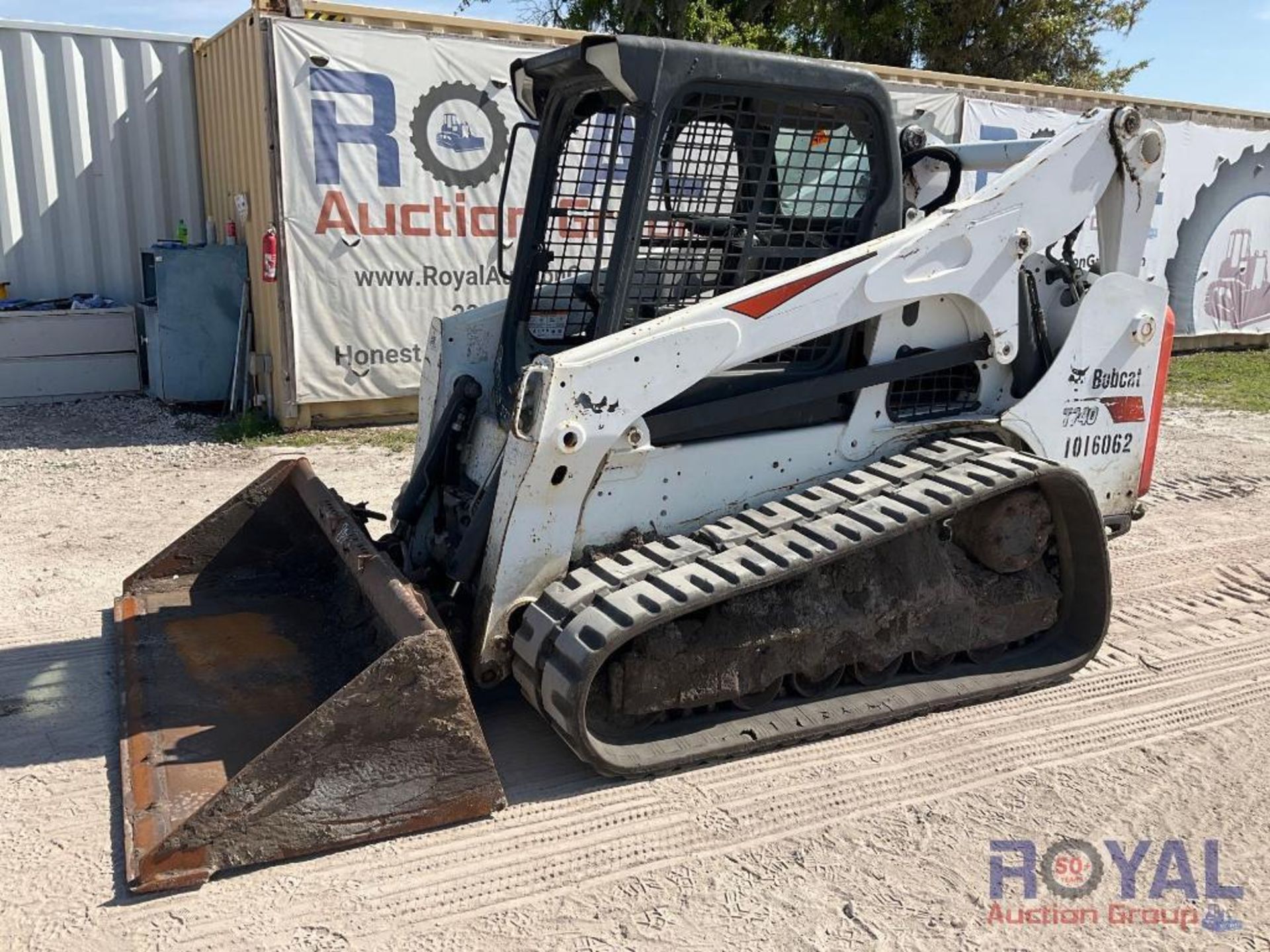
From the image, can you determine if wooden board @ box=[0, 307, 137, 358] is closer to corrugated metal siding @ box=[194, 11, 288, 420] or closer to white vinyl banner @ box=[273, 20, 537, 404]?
corrugated metal siding @ box=[194, 11, 288, 420]

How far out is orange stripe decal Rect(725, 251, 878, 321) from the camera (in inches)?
159

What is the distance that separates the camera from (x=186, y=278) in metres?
9.79

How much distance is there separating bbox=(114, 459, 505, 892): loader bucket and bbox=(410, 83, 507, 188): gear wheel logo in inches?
197

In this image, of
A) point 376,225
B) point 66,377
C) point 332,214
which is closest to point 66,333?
point 66,377

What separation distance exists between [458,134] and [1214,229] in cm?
1026

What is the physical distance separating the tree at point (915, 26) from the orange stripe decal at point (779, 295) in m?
16.3

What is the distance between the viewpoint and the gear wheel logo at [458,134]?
31.2 ft

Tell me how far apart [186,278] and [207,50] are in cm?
216

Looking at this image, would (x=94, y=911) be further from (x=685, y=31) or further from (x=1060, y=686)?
(x=685, y=31)

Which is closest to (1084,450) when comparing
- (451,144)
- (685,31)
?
(451,144)

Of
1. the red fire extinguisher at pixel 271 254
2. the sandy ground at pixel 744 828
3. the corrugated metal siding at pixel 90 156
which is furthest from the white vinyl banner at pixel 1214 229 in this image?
the corrugated metal siding at pixel 90 156

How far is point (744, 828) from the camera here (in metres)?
3.57

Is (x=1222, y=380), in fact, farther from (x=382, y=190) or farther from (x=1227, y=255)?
(x=382, y=190)

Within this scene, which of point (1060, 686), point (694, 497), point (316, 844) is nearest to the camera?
point (316, 844)
